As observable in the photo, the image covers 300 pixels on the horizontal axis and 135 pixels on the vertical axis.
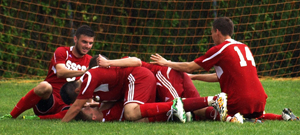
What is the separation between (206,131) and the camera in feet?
14.3

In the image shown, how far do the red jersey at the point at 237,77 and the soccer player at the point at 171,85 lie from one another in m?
0.29

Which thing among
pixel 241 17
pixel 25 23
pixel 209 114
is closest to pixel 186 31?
pixel 241 17

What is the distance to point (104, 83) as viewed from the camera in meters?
5.14

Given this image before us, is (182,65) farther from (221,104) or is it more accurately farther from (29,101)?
(29,101)

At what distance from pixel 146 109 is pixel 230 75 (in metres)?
1.00

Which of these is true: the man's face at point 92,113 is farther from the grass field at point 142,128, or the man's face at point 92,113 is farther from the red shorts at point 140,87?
the red shorts at point 140,87

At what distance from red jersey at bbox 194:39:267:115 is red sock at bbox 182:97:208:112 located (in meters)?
0.35

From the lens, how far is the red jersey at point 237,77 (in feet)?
16.6

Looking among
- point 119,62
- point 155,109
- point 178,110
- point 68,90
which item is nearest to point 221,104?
point 178,110

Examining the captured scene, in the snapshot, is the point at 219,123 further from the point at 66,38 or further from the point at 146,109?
the point at 66,38

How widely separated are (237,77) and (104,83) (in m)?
1.46

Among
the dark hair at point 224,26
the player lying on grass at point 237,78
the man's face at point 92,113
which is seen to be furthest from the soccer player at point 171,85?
the dark hair at point 224,26

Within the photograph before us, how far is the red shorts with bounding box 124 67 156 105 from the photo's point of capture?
203 inches

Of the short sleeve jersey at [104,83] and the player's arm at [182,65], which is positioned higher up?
the player's arm at [182,65]
